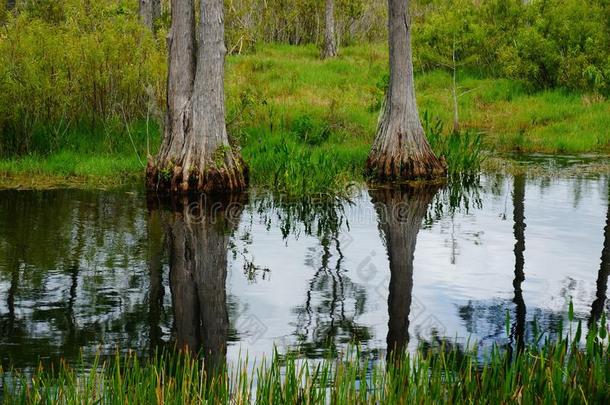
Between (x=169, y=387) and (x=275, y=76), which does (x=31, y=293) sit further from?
(x=275, y=76)

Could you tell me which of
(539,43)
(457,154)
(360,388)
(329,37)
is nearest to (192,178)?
(457,154)

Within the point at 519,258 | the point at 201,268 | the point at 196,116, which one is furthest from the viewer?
the point at 196,116

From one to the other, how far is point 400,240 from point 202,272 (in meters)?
3.03

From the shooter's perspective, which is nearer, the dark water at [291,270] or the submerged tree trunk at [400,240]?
the dark water at [291,270]

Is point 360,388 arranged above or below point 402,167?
below

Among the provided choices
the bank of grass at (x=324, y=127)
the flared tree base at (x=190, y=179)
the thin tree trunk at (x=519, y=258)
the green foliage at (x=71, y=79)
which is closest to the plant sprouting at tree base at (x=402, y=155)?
the bank of grass at (x=324, y=127)

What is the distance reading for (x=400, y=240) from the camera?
13.4 meters

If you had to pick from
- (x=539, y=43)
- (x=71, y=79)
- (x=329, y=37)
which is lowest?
(x=71, y=79)

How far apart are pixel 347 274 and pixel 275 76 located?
16552 millimetres

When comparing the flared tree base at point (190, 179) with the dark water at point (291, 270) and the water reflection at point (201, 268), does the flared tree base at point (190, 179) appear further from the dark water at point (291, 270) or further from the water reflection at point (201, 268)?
the dark water at point (291, 270)

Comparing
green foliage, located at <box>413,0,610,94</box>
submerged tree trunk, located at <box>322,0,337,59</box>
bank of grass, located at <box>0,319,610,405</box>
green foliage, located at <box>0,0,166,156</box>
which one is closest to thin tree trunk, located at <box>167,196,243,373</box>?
bank of grass, located at <box>0,319,610,405</box>

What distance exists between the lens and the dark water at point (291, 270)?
930cm

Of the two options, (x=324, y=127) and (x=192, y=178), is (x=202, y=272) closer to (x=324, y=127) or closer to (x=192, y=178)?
(x=192, y=178)

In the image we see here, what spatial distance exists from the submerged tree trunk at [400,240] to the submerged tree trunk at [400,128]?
44 centimetres
